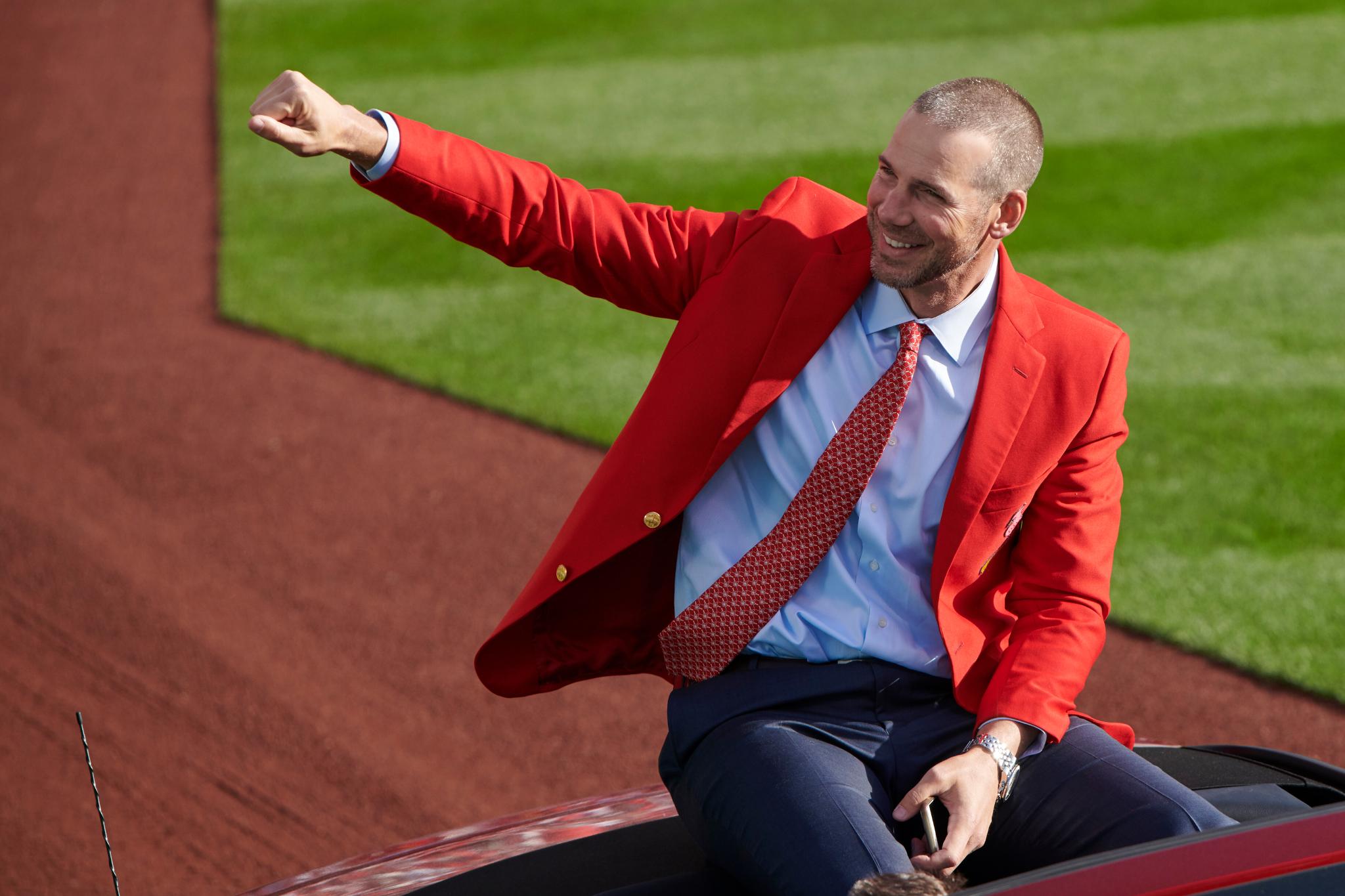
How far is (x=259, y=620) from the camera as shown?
5492 mm

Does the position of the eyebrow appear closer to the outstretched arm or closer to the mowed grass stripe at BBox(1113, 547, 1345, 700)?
the outstretched arm

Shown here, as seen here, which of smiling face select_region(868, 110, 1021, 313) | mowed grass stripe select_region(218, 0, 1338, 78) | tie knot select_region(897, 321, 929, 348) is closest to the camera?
smiling face select_region(868, 110, 1021, 313)

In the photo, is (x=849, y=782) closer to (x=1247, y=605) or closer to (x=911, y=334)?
(x=911, y=334)

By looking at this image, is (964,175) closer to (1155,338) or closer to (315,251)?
(1155,338)

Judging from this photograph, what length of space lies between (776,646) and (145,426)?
4845mm

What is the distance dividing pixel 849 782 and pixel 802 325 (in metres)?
0.97

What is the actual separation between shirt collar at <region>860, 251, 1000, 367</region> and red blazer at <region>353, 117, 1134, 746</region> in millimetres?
60

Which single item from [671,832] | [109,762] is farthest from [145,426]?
[671,832]

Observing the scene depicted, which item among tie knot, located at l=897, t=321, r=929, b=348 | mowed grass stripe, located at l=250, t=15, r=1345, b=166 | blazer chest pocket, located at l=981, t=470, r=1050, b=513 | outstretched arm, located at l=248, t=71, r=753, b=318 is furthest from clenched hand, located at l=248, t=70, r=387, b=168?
mowed grass stripe, located at l=250, t=15, r=1345, b=166

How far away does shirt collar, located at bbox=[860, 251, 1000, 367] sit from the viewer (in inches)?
122

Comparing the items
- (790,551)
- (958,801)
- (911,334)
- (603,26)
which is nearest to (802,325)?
(911,334)

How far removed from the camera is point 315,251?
30.6ft

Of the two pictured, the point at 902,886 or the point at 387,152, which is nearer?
the point at 902,886

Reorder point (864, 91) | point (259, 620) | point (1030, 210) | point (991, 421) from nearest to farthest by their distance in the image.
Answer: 1. point (991, 421)
2. point (259, 620)
3. point (1030, 210)
4. point (864, 91)
